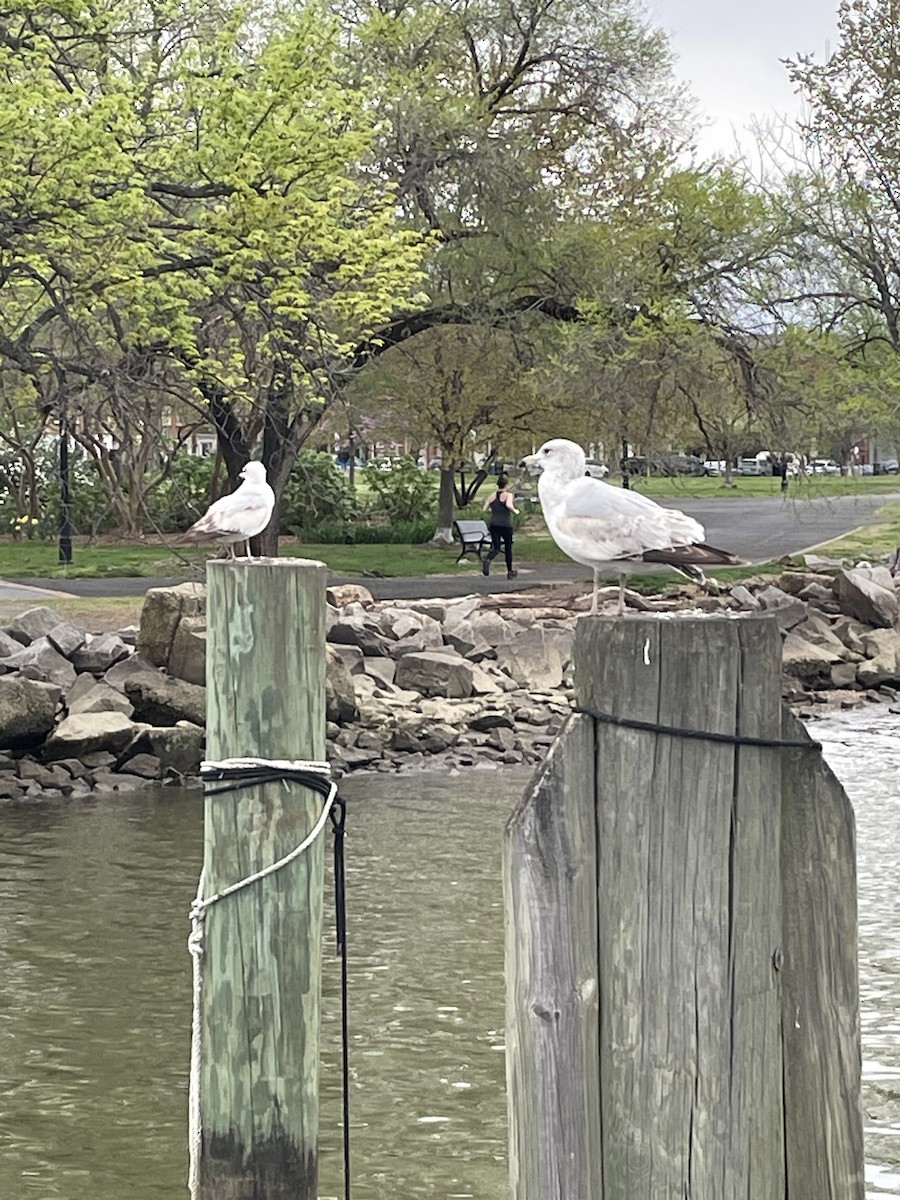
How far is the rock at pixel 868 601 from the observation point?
89.5 ft

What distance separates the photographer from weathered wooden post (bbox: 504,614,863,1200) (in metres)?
3.28

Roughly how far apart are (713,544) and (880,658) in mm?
15946

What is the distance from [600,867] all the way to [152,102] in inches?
971

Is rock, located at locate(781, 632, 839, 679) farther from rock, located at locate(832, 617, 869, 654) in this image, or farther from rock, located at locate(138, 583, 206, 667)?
rock, located at locate(138, 583, 206, 667)

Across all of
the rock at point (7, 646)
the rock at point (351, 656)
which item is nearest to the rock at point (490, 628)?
the rock at point (351, 656)

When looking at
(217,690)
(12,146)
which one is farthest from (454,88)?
(217,690)

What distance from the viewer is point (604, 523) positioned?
4871 millimetres

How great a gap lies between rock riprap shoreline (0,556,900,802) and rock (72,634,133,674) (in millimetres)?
20

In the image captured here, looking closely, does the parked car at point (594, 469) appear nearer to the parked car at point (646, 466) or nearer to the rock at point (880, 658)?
the rock at point (880, 658)

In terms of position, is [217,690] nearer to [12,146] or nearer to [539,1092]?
[539,1092]

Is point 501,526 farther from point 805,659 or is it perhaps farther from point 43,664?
point 43,664

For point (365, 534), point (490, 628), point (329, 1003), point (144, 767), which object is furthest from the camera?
point (365, 534)

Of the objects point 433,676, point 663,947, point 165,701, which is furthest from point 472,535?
point 663,947

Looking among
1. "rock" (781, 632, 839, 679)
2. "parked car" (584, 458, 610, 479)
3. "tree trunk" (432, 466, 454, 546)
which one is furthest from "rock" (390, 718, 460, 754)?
"tree trunk" (432, 466, 454, 546)
